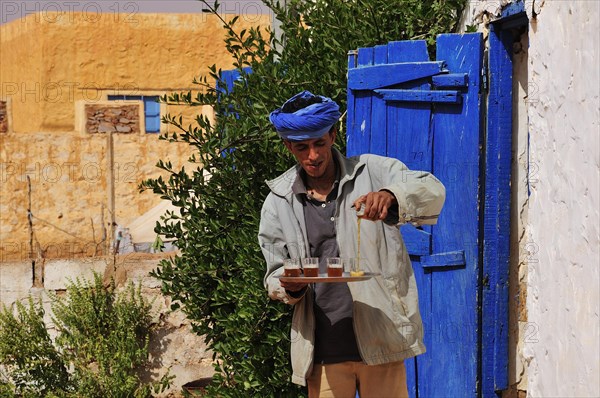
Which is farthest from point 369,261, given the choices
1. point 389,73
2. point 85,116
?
point 85,116

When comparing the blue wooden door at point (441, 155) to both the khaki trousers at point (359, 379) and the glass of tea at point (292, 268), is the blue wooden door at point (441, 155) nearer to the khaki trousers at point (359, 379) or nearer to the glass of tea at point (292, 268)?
the khaki trousers at point (359, 379)

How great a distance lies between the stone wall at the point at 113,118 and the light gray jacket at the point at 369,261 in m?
16.0

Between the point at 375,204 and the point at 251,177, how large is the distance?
2701 millimetres

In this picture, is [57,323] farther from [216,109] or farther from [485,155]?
[485,155]

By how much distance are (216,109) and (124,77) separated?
16.0 metres

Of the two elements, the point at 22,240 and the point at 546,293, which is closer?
the point at 546,293

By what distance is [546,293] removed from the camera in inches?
175

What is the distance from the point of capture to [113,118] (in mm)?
20391

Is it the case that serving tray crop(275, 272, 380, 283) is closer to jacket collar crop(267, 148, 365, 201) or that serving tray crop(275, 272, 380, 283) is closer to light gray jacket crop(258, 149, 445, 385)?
light gray jacket crop(258, 149, 445, 385)

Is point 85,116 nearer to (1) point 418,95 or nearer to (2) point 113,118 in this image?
(2) point 113,118

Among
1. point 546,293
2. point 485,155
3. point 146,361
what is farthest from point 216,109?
point 546,293

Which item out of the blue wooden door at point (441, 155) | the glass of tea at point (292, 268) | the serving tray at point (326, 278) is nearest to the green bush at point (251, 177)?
the blue wooden door at point (441, 155)

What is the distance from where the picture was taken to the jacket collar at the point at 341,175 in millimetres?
4590

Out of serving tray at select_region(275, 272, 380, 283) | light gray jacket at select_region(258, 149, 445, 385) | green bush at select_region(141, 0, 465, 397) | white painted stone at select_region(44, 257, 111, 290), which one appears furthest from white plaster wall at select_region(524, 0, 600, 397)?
white painted stone at select_region(44, 257, 111, 290)
